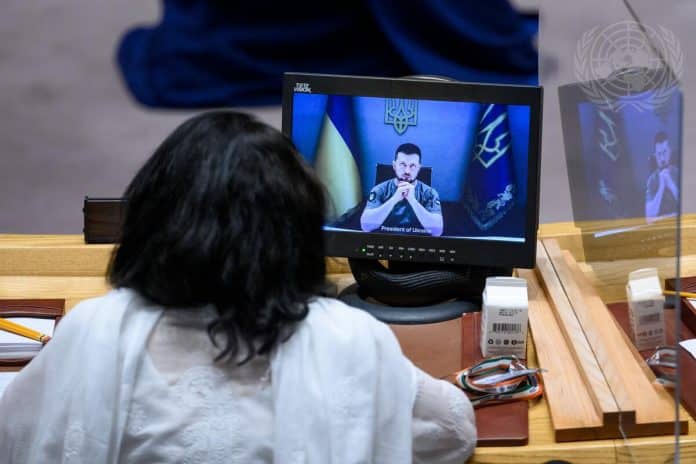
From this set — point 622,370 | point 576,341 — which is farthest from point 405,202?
point 622,370

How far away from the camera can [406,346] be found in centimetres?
185

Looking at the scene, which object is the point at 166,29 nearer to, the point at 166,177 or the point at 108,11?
the point at 108,11

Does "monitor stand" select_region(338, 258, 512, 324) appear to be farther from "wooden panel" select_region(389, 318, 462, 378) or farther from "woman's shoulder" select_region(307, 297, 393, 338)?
"woman's shoulder" select_region(307, 297, 393, 338)

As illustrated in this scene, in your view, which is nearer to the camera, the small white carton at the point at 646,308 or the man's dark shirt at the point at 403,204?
the small white carton at the point at 646,308

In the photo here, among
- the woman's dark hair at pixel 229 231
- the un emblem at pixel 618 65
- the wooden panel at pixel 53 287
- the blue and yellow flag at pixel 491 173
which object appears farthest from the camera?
the wooden panel at pixel 53 287

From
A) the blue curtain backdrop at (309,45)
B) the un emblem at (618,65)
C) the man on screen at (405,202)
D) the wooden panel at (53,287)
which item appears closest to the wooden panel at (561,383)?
the man on screen at (405,202)

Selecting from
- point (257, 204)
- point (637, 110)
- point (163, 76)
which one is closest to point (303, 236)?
point (257, 204)

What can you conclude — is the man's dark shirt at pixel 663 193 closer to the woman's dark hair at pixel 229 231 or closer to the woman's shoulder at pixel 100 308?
the woman's dark hair at pixel 229 231

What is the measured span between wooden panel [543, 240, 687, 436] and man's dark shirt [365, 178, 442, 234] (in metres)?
0.27

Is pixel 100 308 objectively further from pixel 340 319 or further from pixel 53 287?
pixel 53 287

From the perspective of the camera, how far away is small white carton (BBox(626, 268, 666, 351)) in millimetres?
1571

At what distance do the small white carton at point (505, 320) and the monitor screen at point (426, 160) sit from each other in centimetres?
12

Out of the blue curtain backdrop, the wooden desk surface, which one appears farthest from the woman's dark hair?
the blue curtain backdrop

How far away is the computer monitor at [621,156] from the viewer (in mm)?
1494
